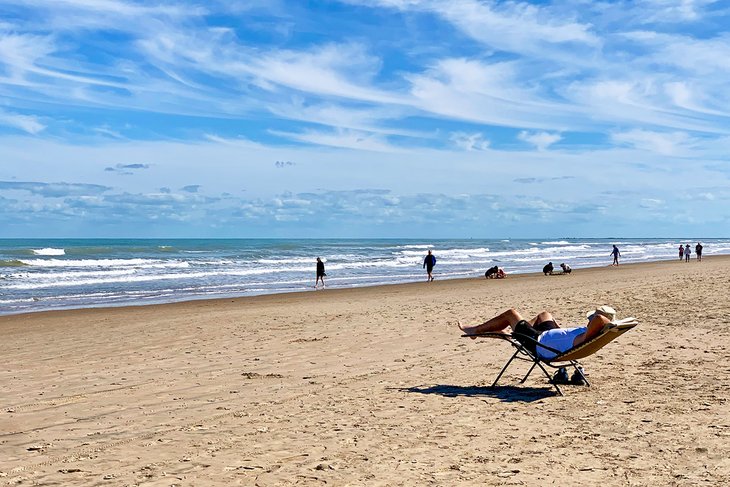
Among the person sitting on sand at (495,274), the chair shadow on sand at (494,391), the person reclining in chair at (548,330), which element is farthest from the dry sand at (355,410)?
the person sitting on sand at (495,274)

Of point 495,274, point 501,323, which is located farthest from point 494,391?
point 495,274

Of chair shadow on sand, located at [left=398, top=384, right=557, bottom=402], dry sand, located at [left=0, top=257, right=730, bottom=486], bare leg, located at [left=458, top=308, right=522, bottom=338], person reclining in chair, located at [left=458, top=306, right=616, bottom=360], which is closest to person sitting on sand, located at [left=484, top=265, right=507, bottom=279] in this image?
dry sand, located at [left=0, top=257, right=730, bottom=486]

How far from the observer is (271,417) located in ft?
19.9

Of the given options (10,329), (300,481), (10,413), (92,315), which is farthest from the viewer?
(92,315)

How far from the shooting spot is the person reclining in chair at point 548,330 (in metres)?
6.70

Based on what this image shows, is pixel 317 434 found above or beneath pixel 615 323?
beneath

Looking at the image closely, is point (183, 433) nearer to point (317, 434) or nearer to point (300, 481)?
point (317, 434)

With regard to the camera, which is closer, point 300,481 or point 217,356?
point 300,481

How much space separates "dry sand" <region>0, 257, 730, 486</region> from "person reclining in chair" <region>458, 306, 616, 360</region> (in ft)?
1.50

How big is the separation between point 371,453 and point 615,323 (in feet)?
9.53

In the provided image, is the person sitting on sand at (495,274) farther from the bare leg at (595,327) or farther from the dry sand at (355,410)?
the bare leg at (595,327)

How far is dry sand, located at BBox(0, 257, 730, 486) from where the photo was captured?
4.56 metres

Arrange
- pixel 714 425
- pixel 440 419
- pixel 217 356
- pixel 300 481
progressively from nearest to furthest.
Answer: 1. pixel 300 481
2. pixel 714 425
3. pixel 440 419
4. pixel 217 356

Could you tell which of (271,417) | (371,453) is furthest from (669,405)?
(271,417)
